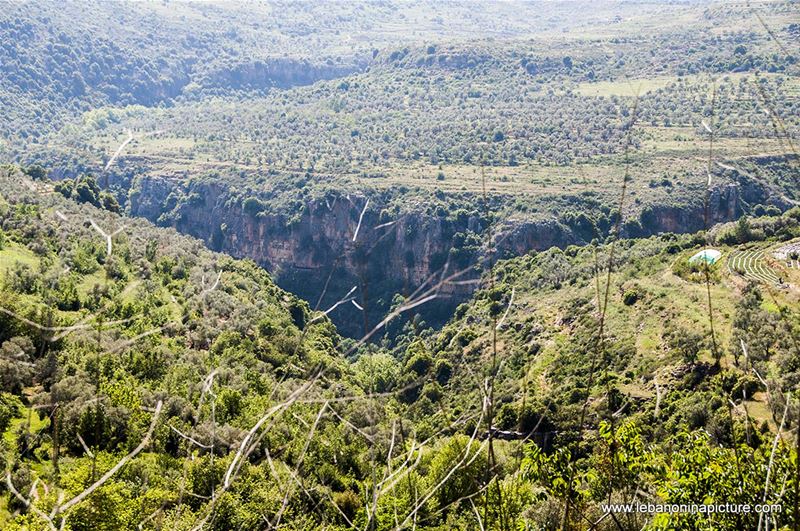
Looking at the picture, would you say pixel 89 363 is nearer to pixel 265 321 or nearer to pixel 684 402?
pixel 265 321

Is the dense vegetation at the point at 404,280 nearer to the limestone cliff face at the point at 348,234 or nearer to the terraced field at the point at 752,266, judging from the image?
the terraced field at the point at 752,266

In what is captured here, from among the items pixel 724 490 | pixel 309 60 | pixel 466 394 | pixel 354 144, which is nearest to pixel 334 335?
pixel 466 394

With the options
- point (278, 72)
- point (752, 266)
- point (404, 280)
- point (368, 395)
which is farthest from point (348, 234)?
point (278, 72)

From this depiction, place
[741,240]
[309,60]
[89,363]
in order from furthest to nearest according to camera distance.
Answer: [309,60] → [741,240] → [89,363]

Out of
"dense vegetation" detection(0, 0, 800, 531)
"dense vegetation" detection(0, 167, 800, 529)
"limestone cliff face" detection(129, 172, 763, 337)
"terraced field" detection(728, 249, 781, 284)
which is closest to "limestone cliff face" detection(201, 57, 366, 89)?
"dense vegetation" detection(0, 0, 800, 531)

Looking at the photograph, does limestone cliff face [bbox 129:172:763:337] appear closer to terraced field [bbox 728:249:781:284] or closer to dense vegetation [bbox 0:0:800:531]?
dense vegetation [bbox 0:0:800:531]
